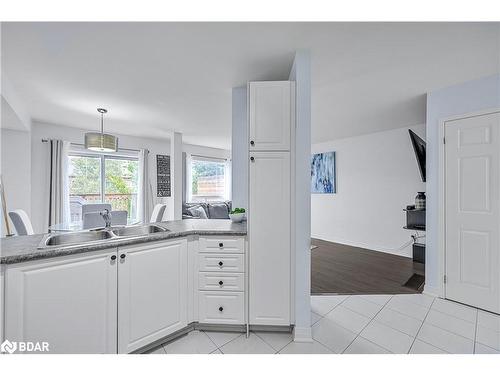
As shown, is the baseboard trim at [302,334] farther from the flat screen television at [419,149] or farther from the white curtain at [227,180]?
the white curtain at [227,180]

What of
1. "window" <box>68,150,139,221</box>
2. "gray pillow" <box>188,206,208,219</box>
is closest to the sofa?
"gray pillow" <box>188,206,208,219</box>

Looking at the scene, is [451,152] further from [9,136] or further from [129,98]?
[9,136]

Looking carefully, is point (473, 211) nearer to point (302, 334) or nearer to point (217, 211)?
point (302, 334)

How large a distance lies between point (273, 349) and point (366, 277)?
202 centimetres

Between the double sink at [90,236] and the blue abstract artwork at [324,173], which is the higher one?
the blue abstract artwork at [324,173]

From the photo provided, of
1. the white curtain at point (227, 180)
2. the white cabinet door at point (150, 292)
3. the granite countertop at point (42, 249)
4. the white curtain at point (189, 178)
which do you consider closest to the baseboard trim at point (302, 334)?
the white cabinet door at point (150, 292)

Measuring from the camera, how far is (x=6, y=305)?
46.7 inches

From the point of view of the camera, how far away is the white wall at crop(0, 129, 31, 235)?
3.44 meters

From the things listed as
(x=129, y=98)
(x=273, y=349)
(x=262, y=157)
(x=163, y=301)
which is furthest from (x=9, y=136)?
(x=273, y=349)

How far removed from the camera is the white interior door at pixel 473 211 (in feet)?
7.27

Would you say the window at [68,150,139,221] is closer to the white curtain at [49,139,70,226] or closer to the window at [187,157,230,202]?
the white curtain at [49,139,70,226]

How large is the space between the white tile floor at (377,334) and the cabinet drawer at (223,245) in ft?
2.24

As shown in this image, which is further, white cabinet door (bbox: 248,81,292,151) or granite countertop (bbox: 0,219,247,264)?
white cabinet door (bbox: 248,81,292,151)

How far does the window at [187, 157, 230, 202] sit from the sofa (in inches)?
23.8
